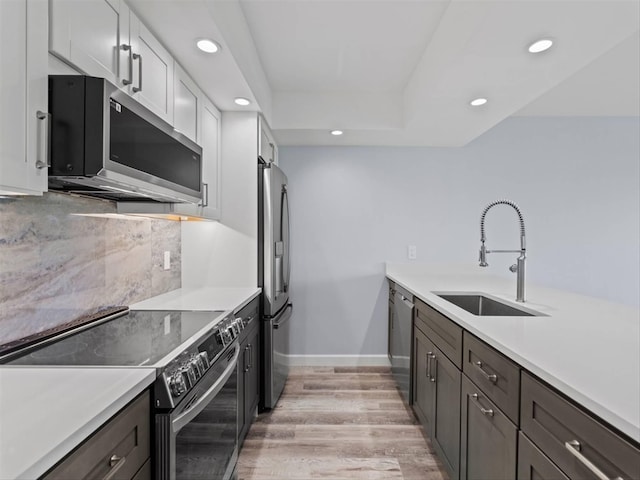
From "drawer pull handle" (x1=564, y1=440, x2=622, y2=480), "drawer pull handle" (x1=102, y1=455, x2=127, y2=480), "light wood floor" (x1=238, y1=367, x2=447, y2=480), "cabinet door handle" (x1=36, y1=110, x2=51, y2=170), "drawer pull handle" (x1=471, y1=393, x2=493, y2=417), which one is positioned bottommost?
"light wood floor" (x1=238, y1=367, x2=447, y2=480)

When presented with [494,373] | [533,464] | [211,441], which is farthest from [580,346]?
[211,441]

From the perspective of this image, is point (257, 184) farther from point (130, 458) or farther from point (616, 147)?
point (616, 147)

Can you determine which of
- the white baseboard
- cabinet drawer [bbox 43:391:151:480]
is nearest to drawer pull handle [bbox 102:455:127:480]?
cabinet drawer [bbox 43:391:151:480]

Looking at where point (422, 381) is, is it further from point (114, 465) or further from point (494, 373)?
point (114, 465)

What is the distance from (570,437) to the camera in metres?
0.85

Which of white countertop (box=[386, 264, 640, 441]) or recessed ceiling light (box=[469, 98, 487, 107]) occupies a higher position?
recessed ceiling light (box=[469, 98, 487, 107])

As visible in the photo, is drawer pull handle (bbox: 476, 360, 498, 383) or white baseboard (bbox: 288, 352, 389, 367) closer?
drawer pull handle (bbox: 476, 360, 498, 383)

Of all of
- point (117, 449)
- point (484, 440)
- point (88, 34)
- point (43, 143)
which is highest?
point (88, 34)

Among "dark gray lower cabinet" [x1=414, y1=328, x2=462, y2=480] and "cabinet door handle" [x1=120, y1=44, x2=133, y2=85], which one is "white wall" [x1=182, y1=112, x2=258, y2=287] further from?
"dark gray lower cabinet" [x1=414, y1=328, x2=462, y2=480]

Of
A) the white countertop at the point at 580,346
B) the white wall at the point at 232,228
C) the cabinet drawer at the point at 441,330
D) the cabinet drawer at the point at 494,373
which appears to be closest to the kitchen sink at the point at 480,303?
the white countertop at the point at 580,346

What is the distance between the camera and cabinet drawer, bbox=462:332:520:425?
3.63 ft

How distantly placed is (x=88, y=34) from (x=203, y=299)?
4.57 ft

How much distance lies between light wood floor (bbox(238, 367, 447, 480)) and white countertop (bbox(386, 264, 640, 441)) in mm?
915

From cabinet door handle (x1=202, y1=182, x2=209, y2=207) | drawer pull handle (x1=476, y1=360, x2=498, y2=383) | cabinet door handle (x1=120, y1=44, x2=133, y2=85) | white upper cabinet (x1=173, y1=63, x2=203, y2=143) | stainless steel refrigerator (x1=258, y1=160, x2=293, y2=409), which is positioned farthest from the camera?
stainless steel refrigerator (x1=258, y1=160, x2=293, y2=409)
